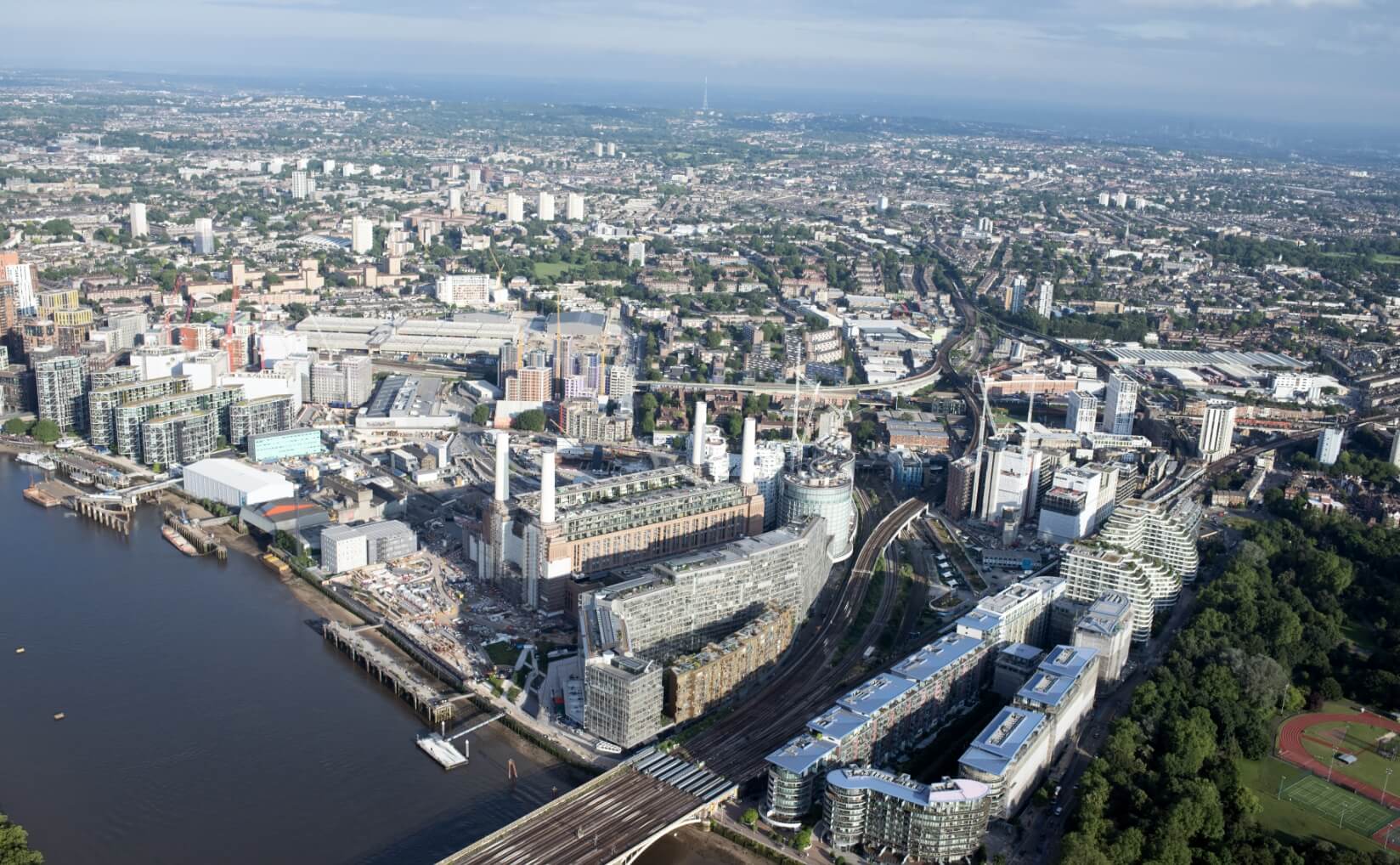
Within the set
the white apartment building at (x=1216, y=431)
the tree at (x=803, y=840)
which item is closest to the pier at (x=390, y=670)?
the tree at (x=803, y=840)

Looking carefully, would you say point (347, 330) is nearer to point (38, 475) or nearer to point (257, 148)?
point (38, 475)

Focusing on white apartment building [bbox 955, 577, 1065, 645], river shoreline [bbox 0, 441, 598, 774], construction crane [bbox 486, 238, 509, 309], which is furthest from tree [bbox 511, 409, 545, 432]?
construction crane [bbox 486, 238, 509, 309]

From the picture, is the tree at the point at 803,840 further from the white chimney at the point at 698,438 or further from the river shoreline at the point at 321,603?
the white chimney at the point at 698,438

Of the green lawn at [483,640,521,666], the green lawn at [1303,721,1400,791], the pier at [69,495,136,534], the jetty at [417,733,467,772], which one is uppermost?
the green lawn at [1303,721,1400,791]

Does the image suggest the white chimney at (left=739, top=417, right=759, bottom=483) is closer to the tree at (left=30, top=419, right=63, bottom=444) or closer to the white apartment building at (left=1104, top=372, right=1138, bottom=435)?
the white apartment building at (left=1104, top=372, right=1138, bottom=435)

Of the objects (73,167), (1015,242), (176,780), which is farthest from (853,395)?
(73,167)

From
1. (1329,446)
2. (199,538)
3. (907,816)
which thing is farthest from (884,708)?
(1329,446)

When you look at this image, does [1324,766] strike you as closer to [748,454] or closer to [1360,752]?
[1360,752]
